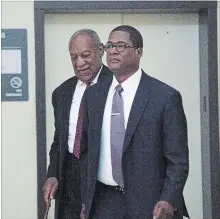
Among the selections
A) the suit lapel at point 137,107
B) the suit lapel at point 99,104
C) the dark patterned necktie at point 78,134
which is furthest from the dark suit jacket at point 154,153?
the dark patterned necktie at point 78,134

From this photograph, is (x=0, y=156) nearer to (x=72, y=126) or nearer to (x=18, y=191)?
(x=18, y=191)

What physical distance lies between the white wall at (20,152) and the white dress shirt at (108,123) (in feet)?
7.39

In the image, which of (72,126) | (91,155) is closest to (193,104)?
(72,126)

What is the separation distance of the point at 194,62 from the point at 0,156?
201 cm

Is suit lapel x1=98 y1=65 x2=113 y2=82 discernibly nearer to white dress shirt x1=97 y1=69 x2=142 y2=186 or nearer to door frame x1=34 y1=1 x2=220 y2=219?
white dress shirt x1=97 y1=69 x2=142 y2=186

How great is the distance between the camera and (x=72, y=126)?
14.6 feet

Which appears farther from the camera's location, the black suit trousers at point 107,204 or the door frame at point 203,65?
the door frame at point 203,65

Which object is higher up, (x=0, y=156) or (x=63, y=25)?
(x=63, y=25)

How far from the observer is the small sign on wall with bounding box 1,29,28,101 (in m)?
5.94

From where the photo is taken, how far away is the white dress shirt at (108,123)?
3.71 m

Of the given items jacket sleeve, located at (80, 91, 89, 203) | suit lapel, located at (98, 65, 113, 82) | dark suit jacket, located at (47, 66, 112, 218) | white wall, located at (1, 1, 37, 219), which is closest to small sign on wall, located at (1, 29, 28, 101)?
white wall, located at (1, 1, 37, 219)

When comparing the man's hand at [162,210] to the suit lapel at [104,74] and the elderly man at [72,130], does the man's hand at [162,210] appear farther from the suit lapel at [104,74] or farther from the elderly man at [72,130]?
the suit lapel at [104,74]

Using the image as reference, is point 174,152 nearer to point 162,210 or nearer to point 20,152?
point 162,210

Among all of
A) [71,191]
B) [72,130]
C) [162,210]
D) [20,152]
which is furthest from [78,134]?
[20,152]
